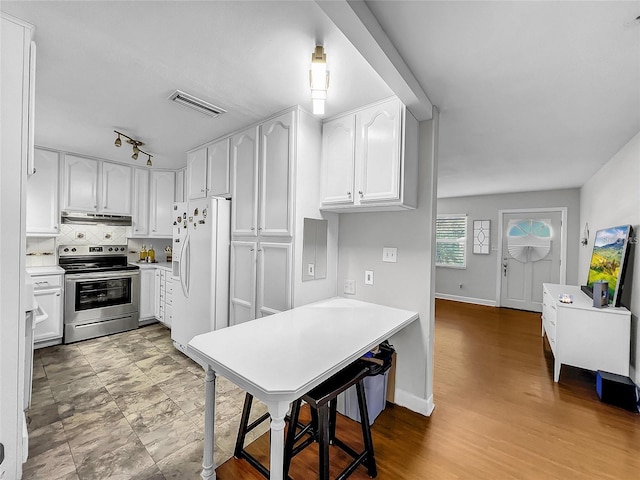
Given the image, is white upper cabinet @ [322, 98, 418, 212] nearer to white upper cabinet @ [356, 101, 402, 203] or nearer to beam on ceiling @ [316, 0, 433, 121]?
white upper cabinet @ [356, 101, 402, 203]

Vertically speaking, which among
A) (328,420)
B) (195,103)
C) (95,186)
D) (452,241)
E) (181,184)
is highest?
(195,103)

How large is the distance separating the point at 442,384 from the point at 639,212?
228 cm

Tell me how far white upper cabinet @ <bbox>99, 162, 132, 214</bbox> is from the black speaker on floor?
5.67 metres

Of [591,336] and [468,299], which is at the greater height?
[591,336]

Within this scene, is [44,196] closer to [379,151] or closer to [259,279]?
[259,279]

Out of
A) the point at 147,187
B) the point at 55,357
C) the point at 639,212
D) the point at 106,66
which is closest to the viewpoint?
the point at 106,66

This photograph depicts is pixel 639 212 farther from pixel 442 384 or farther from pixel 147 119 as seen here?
pixel 147 119

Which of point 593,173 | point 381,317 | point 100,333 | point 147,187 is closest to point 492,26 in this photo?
point 381,317

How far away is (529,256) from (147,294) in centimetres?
658

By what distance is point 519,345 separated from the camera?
3686 millimetres

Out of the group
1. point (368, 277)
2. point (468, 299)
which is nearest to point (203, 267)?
point (368, 277)

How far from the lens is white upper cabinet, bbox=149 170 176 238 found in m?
4.37

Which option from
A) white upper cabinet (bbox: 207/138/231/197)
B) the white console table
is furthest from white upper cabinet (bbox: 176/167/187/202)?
the white console table

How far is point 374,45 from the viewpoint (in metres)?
1.32
